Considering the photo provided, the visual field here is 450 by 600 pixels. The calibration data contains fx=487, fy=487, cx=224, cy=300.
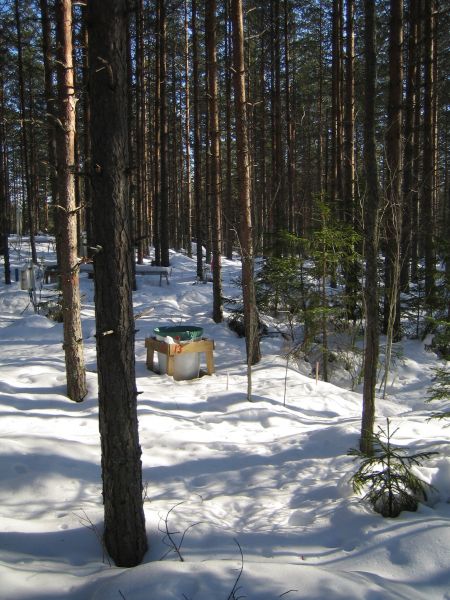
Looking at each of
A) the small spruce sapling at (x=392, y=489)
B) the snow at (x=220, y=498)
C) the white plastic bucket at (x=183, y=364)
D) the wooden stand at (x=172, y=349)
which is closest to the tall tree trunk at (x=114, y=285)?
the snow at (x=220, y=498)

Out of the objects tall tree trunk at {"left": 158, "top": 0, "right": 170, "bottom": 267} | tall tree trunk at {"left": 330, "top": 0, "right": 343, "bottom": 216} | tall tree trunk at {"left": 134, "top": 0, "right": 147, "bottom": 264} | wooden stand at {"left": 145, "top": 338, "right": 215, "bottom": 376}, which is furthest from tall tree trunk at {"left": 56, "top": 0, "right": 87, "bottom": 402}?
tall tree trunk at {"left": 330, "top": 0, "right": 343, "bottom": 216}

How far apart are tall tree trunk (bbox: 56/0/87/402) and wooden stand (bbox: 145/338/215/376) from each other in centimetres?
167

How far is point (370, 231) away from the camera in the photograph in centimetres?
487

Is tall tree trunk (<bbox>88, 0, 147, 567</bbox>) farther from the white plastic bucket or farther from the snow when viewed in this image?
the white plastic bucket

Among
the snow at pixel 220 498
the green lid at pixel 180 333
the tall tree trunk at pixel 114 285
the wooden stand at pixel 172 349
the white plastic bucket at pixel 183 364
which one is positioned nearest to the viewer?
the snow at pixel 220 498

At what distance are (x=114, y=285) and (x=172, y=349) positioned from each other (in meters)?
Answer: 4.88

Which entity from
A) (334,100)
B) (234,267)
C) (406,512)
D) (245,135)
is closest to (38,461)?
(406,512)

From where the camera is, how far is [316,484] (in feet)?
15.3

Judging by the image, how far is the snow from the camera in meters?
2.74

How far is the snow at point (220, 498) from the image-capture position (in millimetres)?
2738

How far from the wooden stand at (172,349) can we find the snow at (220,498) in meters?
0.23

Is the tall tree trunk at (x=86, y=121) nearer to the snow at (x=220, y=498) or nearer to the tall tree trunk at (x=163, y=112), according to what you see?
the snow at (x=220, y=498)

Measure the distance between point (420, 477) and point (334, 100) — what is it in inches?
612

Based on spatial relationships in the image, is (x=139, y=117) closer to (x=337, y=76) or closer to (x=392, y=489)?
(x=337, y=76)
